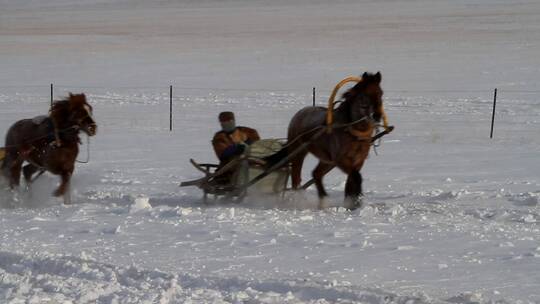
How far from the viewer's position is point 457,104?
955 inches

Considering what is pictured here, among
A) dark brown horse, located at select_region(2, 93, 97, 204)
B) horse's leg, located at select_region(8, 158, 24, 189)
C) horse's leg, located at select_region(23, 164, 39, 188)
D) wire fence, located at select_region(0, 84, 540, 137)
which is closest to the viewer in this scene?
dark brown horse, located at select_region(2, 93, 97, 204)

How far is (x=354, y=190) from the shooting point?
35.7 ft

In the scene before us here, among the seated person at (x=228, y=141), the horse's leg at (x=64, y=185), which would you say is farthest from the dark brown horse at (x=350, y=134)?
the horse's leg at (x=64, y=185)

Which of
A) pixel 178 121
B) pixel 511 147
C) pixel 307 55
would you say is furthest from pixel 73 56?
pixel 511 147

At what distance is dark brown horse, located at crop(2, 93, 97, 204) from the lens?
38.4 ft

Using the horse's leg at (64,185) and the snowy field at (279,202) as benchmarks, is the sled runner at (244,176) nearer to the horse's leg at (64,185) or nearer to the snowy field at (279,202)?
the snowy field at (279,202)

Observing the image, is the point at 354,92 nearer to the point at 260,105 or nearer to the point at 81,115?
the point at 81,115

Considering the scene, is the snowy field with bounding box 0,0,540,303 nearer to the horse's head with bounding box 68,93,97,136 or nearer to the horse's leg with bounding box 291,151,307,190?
the horse's leg with bounding box 291,151,307,190

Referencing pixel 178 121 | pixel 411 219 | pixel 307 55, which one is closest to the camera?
pixel 411 219

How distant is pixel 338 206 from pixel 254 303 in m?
4.44

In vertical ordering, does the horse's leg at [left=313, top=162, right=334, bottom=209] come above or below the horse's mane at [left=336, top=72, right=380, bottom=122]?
below

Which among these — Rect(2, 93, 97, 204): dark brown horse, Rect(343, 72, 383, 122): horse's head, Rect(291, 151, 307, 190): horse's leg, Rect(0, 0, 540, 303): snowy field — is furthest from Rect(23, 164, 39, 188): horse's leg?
Rect(343, 72, 383, 122): horse's head

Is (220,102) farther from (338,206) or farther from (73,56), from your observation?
(73,56)

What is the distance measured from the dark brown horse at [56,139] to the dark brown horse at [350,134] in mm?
2760
